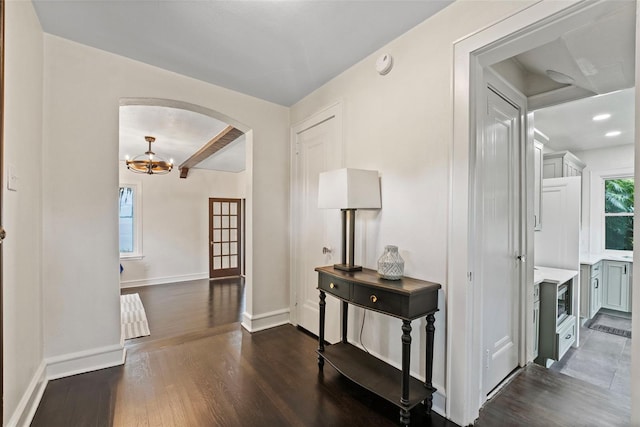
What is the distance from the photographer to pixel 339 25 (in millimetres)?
1945

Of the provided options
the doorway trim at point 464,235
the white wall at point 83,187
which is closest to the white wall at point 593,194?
the doorway trim at point 464,235

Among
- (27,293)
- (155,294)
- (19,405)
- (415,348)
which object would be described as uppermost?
(27,293)

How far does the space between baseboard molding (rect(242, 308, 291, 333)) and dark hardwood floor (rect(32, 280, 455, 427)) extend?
0.37 ft

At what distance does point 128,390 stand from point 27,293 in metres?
0.91

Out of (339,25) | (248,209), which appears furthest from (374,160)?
(248,209)

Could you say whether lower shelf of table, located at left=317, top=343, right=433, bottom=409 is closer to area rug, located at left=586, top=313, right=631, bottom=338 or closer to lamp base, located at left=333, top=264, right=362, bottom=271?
lamp base, located at left=333, top=264, right=362, bottom=271

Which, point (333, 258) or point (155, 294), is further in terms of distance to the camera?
point (155, 294)

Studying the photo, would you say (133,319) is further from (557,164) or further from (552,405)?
(557,164)

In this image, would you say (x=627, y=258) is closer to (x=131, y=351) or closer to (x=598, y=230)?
(x=598, y=230)

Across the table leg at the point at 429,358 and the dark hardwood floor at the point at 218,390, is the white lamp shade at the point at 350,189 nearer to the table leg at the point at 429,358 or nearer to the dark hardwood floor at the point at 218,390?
the table leg at the point at 429,358

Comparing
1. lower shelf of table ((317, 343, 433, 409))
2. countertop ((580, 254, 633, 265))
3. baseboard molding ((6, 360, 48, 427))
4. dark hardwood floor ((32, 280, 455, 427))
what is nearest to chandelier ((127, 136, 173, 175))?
dark hardwood floor ((32, 280, 455, 427))

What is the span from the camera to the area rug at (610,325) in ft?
11.5

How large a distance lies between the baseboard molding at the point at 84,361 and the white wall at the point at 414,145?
198 centimetres

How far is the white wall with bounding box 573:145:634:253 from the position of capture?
4.50 metres
